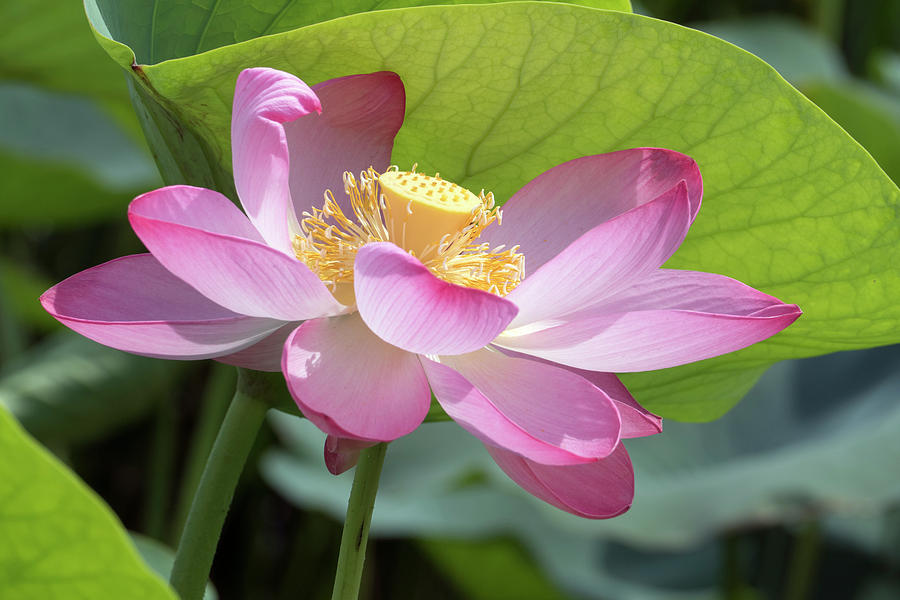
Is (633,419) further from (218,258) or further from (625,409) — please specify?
(218,258)

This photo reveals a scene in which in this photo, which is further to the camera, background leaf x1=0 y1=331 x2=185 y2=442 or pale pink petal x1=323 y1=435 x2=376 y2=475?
background leaf x1=0 y1=331 x2=185 y2=442

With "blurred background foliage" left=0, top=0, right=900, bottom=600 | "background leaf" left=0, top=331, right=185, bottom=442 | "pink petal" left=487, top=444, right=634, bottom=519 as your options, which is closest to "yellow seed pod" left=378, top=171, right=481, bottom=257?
"pink petal" left=487, top=444, right=634, bottom=519

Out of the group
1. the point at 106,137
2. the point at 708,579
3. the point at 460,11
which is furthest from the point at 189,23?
the point at 106,137

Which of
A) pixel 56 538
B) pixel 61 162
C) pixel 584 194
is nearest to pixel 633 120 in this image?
pixel 584 194

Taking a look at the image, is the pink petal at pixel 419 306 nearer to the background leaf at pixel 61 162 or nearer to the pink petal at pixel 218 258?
the pink petal at pixel 218 258

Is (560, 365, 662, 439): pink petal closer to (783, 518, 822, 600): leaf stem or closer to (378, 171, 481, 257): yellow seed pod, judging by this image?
(378, 171, 481, 257): yellow seed pod
